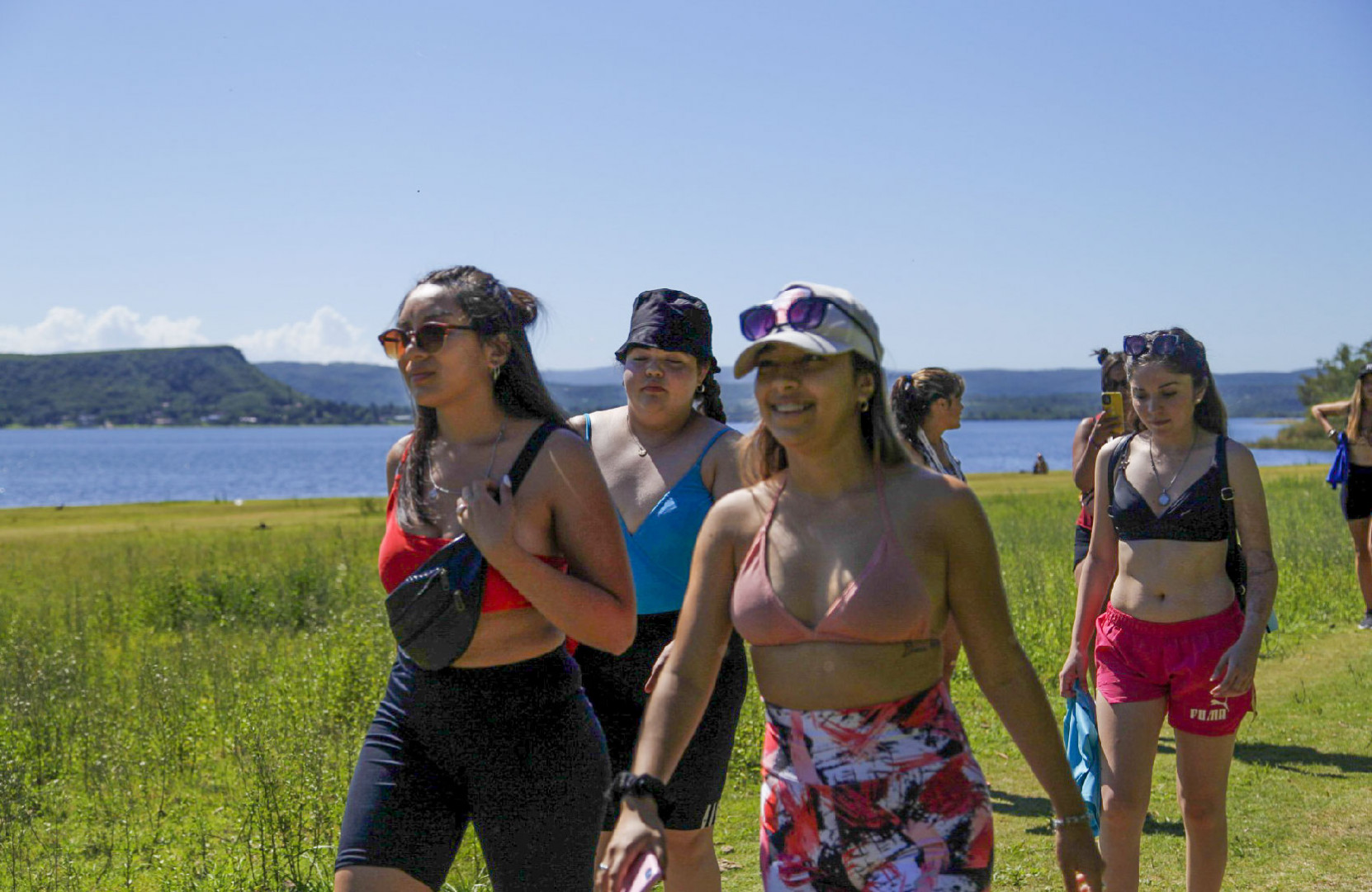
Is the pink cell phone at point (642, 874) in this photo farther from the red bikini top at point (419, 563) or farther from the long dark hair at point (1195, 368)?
the long dark hair at point (1195, 368)

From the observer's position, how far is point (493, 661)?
10.1 ft

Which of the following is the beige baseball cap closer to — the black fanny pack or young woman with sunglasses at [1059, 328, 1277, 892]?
the black fanny pack

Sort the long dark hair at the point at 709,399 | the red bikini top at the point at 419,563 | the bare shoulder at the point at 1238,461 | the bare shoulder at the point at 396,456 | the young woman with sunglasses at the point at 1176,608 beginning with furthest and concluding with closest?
the long dark hair at the point at 709,399 → the bare shoulder at the point at 1238,461 → the young woman with sunglasses at the point at 1176,608 → the bare shoulder at the point at 396,456 → the red bikini top at the point at 419,563

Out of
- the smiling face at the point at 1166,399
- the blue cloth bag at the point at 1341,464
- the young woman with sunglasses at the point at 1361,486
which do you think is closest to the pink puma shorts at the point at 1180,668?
the smiling face at the point at 1166,399

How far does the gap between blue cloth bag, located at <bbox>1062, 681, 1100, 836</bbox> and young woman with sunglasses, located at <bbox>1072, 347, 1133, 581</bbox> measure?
176cm

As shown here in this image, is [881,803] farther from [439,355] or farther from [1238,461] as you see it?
[1238,461]

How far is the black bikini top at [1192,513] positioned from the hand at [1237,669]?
393 mm

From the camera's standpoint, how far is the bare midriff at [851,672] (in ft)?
8.30

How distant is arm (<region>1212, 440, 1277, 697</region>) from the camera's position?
13.6ft

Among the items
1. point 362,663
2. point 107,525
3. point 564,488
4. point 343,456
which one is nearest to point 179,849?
point 362,663

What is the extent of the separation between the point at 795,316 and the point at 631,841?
1.07m

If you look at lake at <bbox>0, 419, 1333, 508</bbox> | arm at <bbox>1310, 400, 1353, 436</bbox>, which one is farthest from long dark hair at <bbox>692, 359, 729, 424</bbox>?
lake at <bbox>0, 419, 1333, 508</bbox>

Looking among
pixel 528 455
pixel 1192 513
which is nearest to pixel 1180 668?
pixel 1192 513

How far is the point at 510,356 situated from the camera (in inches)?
132
